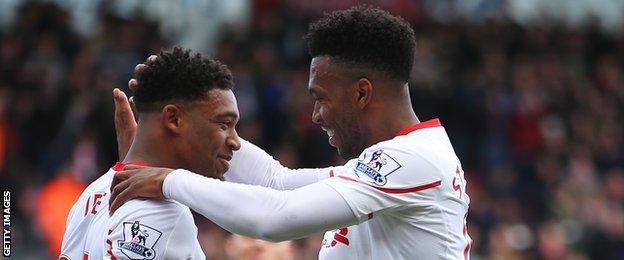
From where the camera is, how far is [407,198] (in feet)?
15.5

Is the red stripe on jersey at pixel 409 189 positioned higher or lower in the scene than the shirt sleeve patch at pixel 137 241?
higher

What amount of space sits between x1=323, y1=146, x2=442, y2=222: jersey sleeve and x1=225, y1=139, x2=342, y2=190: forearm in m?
0.94

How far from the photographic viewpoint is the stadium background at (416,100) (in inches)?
483

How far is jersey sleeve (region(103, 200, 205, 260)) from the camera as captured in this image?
448 cm

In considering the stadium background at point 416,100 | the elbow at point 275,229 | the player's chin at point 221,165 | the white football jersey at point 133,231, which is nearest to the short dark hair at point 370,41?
the player's chin at point 221,165

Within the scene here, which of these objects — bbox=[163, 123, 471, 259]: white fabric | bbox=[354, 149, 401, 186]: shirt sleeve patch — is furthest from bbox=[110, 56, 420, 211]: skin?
bbox=[354, 149, 401, 186]: shirt sleeve patch

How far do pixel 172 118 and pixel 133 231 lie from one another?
1.71ft

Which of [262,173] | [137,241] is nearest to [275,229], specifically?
[137,241]

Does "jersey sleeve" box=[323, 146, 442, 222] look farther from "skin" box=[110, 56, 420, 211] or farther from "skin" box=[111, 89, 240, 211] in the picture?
"skin" box=[111, 89, 240, 211]

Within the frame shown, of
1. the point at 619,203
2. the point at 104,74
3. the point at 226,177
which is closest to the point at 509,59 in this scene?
the point at 619,203

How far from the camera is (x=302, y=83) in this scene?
14.0 metres

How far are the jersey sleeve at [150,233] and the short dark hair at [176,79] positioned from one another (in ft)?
1.40

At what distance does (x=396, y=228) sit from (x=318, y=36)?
0.85 meters

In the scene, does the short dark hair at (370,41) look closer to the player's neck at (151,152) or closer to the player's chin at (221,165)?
the player's chin at (221,165)
